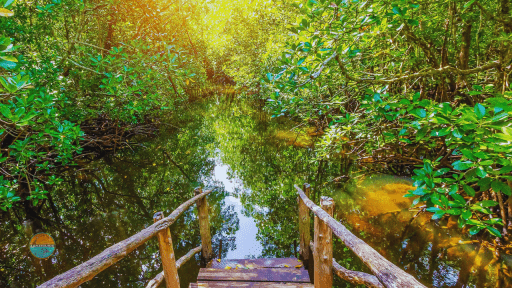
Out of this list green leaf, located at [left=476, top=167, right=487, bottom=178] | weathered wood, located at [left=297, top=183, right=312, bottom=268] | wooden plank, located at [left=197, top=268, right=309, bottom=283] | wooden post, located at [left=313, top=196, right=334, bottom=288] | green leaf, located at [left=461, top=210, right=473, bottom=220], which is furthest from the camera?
weathered wood, located at [left=297, top=183, right=312, bottom=268]

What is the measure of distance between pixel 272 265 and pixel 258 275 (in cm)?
53

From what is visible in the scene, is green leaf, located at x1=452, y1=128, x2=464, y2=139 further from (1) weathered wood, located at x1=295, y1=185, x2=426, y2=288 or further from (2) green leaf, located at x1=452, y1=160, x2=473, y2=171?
(1) weathered wood, located at x1=295, y1=185, x2=426, y2=288

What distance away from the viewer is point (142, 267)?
16.0ft

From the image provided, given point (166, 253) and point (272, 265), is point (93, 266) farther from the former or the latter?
point (272, 265)

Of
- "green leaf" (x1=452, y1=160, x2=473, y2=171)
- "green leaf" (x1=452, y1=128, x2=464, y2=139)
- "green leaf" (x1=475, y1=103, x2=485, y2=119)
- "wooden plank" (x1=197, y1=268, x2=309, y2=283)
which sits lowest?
"wooden plank" (x1=197, y1=268, x2=309, y2=283)

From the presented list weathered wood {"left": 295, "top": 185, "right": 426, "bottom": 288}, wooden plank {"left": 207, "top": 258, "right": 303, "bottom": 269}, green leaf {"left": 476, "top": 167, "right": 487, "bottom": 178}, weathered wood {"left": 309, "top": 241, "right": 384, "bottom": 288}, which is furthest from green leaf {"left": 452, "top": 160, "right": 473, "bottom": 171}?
wooden plank {"left": 207, "top": 258, "right": 303, "bottom": 269}

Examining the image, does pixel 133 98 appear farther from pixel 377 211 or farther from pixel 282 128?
pixel 282 128

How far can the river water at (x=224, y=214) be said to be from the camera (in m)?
4.62

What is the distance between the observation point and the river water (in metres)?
4.62

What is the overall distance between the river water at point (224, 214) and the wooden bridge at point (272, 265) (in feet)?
3.54

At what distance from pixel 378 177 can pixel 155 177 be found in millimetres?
8072

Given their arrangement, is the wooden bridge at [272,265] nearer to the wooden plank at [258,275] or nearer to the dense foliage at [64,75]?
the wooden plank at [258,275]

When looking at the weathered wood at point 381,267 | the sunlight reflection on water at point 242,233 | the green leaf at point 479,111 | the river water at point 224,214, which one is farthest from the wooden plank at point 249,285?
the green leaf at point 479,111

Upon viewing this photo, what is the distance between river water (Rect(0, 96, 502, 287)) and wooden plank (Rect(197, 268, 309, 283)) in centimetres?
114
